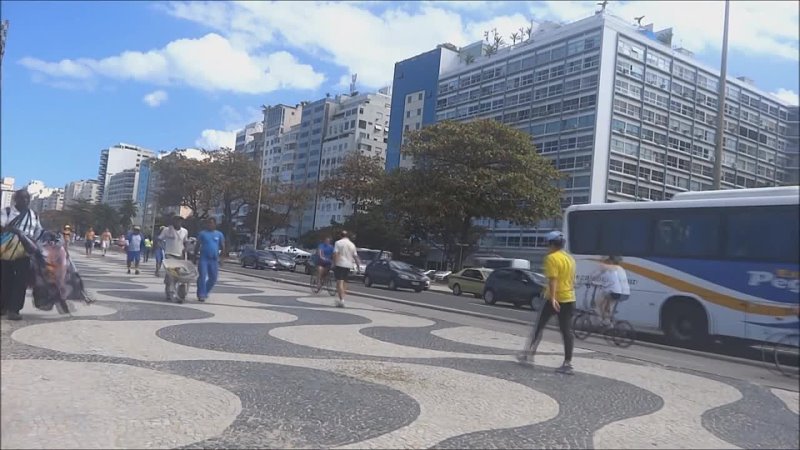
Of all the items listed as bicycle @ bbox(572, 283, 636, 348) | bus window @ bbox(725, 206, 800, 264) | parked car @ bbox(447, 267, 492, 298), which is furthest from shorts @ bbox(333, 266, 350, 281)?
parked car @ bbox(447, 267, 492, 298)

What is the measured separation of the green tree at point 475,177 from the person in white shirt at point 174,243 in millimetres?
28197

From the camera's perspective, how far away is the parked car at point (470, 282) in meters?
29.5

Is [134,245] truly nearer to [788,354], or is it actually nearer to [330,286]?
[330,286]

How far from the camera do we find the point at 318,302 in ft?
46.4

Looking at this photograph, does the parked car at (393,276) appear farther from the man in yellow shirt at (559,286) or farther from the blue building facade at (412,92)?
the blue building facade at (412,92)

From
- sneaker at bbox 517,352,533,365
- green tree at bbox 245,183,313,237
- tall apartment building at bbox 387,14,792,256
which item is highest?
tall apartment building at bbox 387,14,792,256

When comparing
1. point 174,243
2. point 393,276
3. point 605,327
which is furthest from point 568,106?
point 605,327

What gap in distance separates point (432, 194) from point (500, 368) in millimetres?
33804

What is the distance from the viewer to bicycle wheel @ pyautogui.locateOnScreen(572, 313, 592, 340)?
3.52 m

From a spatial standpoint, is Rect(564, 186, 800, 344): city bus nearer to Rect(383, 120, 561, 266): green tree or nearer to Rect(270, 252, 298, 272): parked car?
Rect(383, 120, 561, 266): green tree

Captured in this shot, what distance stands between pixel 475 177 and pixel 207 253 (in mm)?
29084

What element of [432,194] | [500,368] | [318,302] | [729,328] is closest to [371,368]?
[500,368]

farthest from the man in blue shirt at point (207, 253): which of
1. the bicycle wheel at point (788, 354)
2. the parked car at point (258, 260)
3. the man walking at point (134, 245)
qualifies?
the parked car at point (258, 260)

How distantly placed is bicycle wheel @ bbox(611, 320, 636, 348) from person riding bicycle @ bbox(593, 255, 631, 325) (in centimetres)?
6
